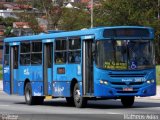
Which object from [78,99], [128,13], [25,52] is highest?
[128,13]

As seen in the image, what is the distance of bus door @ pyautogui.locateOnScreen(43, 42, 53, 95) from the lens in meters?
27.4

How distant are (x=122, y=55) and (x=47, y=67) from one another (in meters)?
4.46

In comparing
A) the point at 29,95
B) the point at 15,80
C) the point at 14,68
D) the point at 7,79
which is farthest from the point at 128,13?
the point at 29,95

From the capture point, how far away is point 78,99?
25.1m

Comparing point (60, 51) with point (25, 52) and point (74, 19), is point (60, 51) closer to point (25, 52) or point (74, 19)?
point (25, 52)

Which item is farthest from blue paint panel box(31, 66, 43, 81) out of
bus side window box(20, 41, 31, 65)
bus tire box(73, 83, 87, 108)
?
bus tire box(73, 83, 87, 108)

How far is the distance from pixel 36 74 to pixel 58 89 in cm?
206

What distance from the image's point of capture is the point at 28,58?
96.2ft

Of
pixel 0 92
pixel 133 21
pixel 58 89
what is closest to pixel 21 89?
pixel 58 89

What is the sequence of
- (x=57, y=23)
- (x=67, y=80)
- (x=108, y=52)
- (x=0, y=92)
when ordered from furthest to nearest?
(x=57, y=23), (x=0, y=92), (x=67, y=80), (x=108, y=52)

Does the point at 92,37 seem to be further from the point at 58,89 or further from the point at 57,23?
the point at 57,23

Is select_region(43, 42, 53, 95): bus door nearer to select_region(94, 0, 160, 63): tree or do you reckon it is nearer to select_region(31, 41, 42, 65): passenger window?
select_region(31, 41, 42, 65): passenger window

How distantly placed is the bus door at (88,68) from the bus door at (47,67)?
2.91 metres

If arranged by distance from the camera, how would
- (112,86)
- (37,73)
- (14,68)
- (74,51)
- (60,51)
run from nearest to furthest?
1. (112,86)
2. (74,51)
3. (60,51)
4. (37,73)
5. (14,68)
